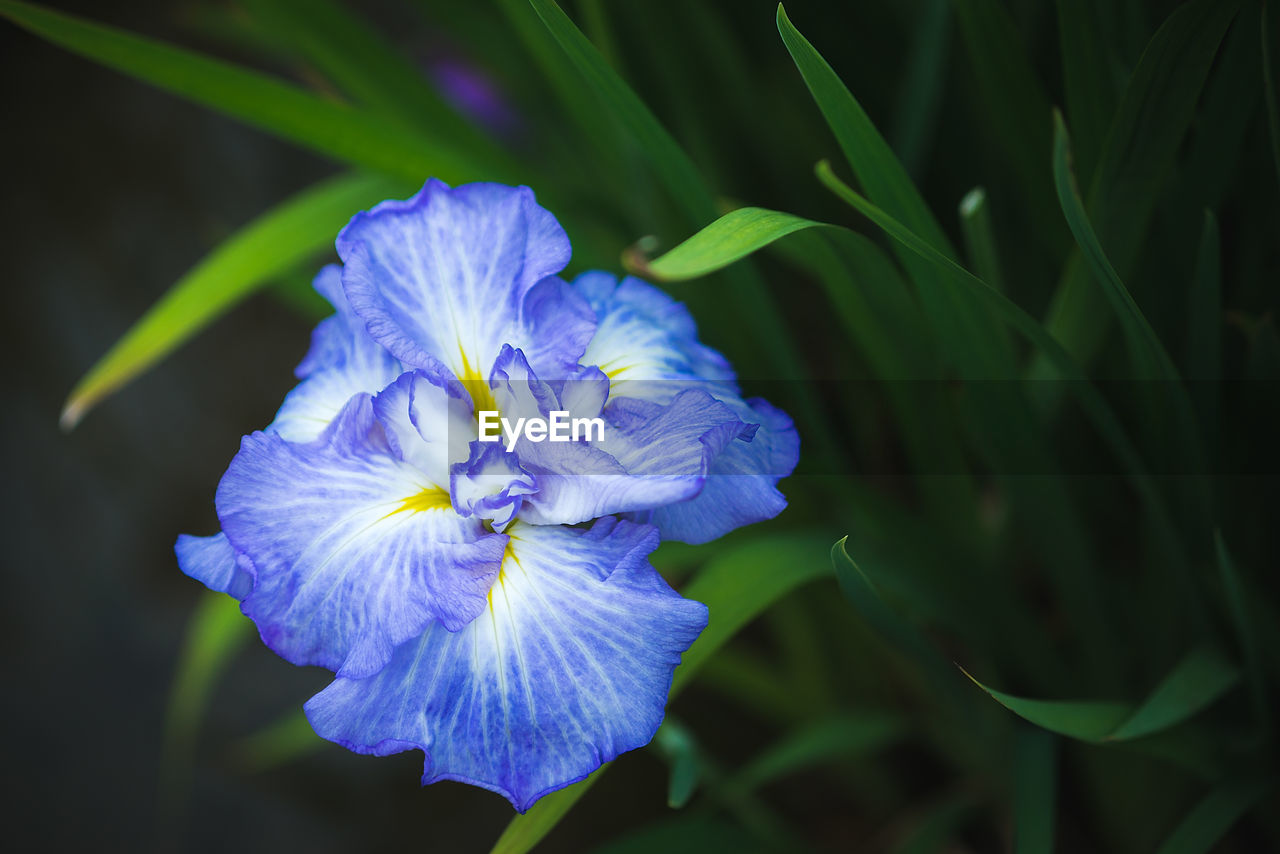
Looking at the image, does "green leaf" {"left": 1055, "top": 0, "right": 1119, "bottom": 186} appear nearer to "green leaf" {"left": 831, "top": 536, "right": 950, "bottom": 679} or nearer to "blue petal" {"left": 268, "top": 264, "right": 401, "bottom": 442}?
"green leaf" {"left": 831, "top": 536, "right": 950, "bottom": 679}

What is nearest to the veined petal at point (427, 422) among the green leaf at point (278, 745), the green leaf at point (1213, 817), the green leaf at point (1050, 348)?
the green leaf at point (1050, 348)

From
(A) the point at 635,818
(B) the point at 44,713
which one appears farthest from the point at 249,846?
(A) the point at 635,818

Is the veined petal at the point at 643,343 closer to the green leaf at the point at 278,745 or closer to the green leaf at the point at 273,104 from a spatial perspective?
the green leaf at the point at 273,104

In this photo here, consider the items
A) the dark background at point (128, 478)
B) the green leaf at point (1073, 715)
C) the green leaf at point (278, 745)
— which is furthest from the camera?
the dark background at point (128, 478)

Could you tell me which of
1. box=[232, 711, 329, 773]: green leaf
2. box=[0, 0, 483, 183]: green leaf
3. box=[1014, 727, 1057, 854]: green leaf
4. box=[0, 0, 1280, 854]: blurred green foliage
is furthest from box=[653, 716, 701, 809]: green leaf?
box=[232, 711, 329, 773]: green leaf

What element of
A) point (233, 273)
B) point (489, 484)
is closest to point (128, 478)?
point (233, 273)
